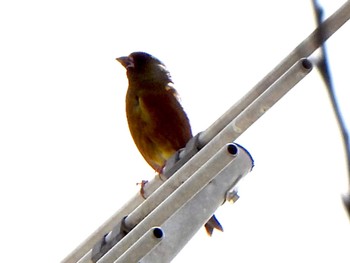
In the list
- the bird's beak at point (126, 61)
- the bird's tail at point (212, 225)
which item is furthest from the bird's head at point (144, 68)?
the bird's tail at point (212, 225)

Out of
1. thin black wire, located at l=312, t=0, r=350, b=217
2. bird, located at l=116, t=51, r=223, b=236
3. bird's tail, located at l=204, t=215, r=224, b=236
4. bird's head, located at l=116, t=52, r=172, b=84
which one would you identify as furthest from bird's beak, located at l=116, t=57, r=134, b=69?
thin black wire, located at l=312, t=0, r=350, b=217

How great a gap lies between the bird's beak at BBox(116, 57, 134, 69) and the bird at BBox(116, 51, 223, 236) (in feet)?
0.88

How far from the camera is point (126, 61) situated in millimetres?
6215

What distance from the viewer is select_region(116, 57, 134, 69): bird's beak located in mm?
6145

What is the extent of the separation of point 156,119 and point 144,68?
0.83 m

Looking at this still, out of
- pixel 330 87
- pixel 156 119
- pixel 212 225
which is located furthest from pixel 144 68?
pixel 330 87

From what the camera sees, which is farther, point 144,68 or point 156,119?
point 144,68

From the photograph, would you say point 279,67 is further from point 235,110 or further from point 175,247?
point 175,247

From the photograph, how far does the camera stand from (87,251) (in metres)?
2.86

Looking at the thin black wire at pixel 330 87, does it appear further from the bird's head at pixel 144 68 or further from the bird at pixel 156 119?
the bird's head at pixel 144 68

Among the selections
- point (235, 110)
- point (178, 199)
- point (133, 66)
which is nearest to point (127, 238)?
point (178, 199)

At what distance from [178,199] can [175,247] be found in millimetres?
420

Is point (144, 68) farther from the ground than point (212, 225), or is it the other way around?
point (144, 68)

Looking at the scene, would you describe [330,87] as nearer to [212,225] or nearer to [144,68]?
[212,225]
